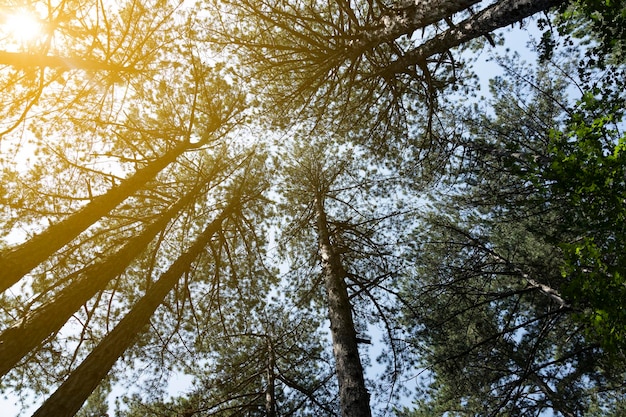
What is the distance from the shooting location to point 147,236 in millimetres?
4871

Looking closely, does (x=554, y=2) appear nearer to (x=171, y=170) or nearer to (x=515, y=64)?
(x=515, y=64)

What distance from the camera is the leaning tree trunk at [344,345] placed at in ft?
13.2

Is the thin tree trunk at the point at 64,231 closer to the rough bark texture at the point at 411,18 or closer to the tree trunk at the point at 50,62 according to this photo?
the tree trunk at the point at 50,62

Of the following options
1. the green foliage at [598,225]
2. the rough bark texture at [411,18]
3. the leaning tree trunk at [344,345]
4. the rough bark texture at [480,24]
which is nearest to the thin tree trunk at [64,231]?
the leaning tree trunk at [344,345]

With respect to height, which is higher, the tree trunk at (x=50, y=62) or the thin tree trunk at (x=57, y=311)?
the tree trunk at (x=50, y=62)

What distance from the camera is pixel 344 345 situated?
181 inches

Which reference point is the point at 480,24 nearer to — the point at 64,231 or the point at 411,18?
the point at 411,18

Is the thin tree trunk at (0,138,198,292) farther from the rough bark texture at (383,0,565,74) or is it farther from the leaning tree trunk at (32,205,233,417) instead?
the rough bark texture at (383,0,565,74)

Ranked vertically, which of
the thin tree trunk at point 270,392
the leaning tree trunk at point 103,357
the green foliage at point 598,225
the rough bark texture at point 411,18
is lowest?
the leaning tree trunk at point 103,357

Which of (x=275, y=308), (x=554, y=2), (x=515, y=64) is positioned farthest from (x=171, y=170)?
(x=515, y=64)

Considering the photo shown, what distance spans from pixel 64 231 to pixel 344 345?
3.96 m

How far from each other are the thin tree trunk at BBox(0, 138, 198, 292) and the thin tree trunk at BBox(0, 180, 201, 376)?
1.43 feet

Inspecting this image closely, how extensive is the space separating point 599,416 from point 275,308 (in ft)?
62.8

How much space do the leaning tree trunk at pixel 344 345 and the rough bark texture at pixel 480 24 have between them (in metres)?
3.28
